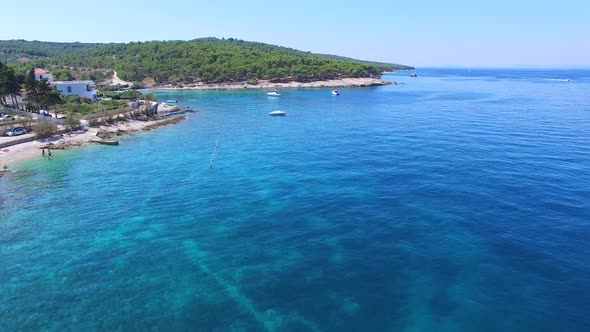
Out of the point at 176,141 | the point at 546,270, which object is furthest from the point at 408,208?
the point at 176,141

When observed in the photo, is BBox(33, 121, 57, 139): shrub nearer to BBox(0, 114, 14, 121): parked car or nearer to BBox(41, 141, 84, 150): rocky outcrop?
BBox(41, 141, 84, 150): rocky outcrop

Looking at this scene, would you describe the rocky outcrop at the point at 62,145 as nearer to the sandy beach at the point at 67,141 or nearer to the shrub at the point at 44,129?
the sandy beach at the point at 67,141

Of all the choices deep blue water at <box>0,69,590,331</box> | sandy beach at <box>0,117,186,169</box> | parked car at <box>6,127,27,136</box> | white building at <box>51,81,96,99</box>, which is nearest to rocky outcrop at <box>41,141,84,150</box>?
sandy beach at <box>0,117,186,169</box>

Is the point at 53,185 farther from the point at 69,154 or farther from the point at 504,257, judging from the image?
the point at 504,257

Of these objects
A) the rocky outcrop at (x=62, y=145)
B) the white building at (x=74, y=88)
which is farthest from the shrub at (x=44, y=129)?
the white building at (x=74, y=88)

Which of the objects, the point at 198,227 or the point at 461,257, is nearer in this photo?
the point at 461,257

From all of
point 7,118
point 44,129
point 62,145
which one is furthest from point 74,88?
point 62,145
